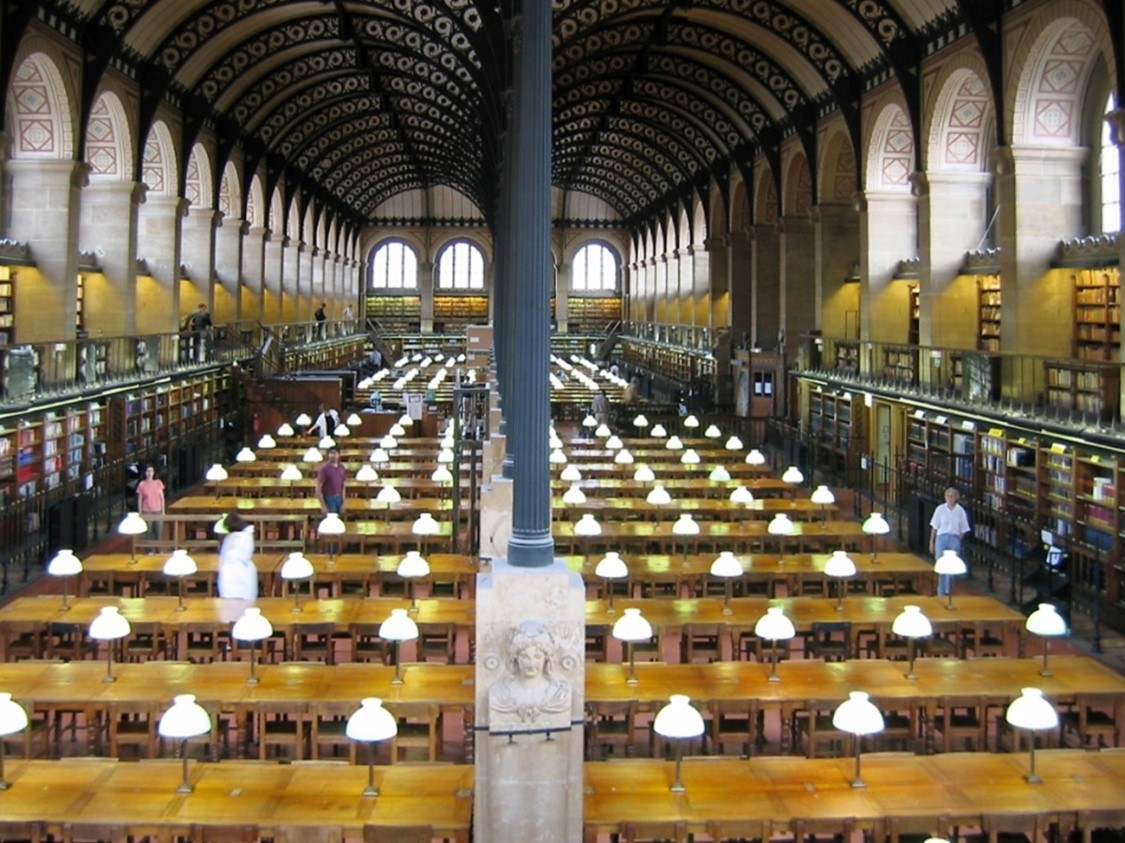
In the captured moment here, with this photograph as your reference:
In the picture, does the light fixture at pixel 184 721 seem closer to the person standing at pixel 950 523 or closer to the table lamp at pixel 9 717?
the table lamp at pixel 9 717

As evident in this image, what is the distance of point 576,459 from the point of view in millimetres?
19156

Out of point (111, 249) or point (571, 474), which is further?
point (111, 249)

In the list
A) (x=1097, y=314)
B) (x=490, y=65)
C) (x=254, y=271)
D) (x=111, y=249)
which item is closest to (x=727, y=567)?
(x=1097, y=314)

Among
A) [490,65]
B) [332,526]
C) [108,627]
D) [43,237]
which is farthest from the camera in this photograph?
[490,65]

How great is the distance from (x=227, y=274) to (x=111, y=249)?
8.62 metres

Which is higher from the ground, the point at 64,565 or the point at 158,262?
the point at 158,262

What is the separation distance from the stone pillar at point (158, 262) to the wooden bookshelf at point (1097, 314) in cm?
1720

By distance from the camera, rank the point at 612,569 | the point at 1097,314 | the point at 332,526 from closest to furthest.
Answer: the point at 612,569, the point at 332,526, the point at 1097,314

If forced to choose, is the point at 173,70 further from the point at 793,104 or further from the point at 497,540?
the point at 497,540

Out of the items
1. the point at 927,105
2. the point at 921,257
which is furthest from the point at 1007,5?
the point at 921,257

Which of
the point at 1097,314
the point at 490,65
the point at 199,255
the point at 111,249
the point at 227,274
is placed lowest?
the point at 1097,314

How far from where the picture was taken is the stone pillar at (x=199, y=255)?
27.1 meters

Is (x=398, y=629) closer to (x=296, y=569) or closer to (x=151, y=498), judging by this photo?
(x=296, y=569)

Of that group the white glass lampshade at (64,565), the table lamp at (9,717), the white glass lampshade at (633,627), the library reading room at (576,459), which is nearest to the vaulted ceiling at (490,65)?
the library reading room at (576,459)
